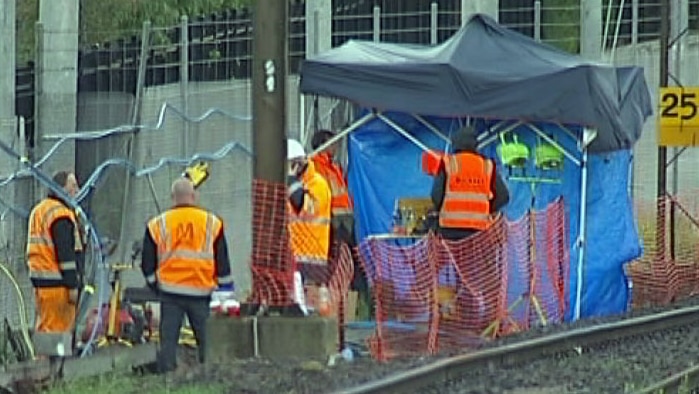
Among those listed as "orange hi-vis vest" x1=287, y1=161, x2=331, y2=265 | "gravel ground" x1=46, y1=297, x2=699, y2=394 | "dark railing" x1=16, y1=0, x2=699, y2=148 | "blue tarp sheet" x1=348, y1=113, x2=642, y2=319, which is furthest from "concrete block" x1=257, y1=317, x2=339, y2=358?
"blue tarp sheet" x1=348, y1=113, x2=642, y2=319

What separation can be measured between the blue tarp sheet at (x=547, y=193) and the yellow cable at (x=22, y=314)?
5.22 m

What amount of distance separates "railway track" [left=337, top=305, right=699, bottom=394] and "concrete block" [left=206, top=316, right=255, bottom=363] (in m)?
1.75

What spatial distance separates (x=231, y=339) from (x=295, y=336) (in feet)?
1.70

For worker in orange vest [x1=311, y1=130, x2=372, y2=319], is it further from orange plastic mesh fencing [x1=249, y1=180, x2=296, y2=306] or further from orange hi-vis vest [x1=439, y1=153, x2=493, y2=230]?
orange plastic mesh fencing [x1=249, y1=180, x2=296, y2=306]

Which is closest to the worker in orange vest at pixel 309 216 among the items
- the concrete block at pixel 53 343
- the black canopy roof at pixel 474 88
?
the black canopy roof at pixel 474 88

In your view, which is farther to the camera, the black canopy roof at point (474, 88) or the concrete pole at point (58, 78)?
the black canopy roof at point (474, 88)

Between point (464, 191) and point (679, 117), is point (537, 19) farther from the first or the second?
point (464, 191)

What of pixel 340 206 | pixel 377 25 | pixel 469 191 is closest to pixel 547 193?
pixel 340 206

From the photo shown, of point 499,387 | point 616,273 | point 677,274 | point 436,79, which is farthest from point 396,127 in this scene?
point 499,387

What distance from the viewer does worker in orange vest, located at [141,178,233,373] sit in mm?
15445

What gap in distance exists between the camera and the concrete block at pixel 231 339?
15.1 metres

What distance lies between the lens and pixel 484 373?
14461 millimetres

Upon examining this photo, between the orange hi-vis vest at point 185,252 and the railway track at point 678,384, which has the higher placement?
the orange hi-vis vest at point 185,252

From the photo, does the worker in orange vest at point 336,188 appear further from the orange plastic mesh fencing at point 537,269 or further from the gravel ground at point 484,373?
the gravel ground at point 484,373
